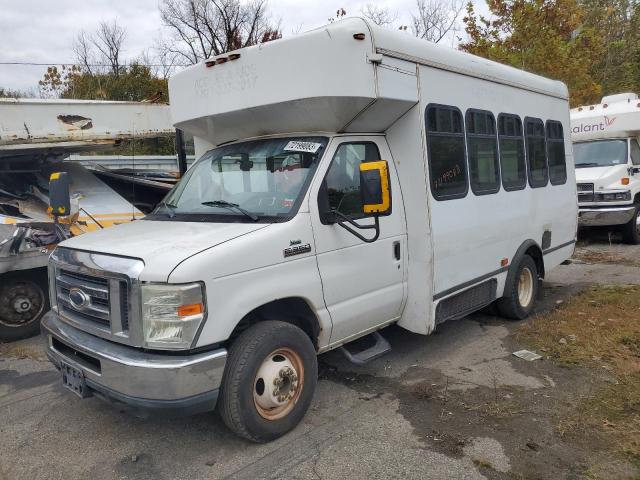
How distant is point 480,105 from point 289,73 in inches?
92.2

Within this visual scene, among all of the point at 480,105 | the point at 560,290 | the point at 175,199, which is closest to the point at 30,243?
the point at 175,199

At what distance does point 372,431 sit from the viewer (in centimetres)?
380

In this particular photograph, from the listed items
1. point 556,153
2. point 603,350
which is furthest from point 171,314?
point 556,153

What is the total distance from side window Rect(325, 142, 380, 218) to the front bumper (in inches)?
57.6

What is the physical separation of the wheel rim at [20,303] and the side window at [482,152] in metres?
4.90

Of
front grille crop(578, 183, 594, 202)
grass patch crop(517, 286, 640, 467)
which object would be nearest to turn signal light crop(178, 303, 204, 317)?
grass patch crop(517, 286, 640, 467)

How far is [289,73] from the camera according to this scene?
3.96 meters

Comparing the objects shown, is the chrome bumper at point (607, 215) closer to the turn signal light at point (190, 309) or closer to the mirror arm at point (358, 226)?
the mirror arm at point (358, 226)

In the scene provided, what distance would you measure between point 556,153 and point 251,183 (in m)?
4.66

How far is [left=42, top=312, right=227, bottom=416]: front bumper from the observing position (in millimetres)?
3066

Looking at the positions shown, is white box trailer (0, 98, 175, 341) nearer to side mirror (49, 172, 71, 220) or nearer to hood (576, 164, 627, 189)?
side mirror (49, 172, 71, 220)

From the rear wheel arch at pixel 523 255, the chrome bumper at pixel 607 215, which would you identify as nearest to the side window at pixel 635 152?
the chrome bumper at pixel 607 215

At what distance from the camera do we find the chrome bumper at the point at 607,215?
35.3ft

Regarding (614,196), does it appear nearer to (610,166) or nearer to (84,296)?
(610,166)
